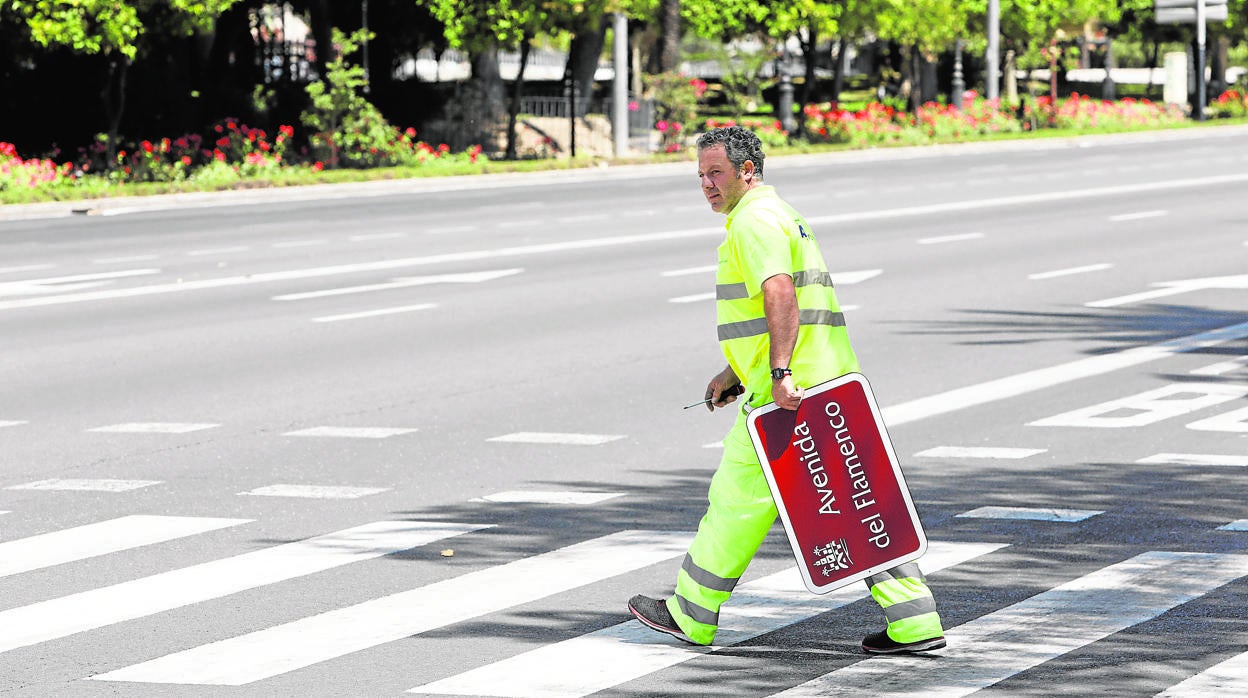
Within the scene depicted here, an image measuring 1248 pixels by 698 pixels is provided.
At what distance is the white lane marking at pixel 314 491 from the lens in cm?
899

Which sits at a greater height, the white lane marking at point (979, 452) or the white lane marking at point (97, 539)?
the white lane marking at point (97, 539)

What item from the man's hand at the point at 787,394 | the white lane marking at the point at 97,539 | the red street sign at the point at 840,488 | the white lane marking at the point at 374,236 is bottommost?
the white lane marking at the point at 97,539

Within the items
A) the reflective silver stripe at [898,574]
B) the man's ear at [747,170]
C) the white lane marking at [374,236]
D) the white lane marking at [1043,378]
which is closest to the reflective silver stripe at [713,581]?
the reflective silver stripe at [898,574]

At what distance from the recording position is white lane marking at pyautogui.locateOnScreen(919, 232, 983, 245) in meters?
21.6

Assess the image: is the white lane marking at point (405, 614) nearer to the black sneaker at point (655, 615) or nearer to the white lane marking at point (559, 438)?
the black sneaker at point (655, 615)

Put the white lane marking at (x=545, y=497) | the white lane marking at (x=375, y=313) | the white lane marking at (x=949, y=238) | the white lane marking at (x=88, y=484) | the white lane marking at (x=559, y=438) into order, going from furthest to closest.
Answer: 1. the white lane marking at (x=949, y=238)
2. the white lane marking at (x=375, y=313)
3. the white lane marking at (x=559, y=438)
4. the white lane marking at (x=88, y=484)
5. the white lane marking at (x=545, y=497)

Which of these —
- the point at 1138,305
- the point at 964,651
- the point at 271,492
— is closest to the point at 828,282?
the point at 964,651

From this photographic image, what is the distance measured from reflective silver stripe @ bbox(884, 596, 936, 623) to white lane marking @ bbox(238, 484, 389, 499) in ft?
11.4

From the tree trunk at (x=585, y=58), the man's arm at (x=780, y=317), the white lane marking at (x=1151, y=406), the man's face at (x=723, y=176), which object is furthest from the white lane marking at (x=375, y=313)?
the tree trunk at (x=585, y=58)

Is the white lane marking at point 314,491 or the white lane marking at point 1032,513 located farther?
the white lane marking at point 314,491

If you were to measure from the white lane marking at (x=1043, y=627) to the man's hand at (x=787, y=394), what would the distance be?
0.82m

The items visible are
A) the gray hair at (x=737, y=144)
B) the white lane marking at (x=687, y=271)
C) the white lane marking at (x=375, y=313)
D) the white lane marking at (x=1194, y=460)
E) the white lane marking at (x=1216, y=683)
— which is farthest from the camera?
the white lane marking at (x=687, y=271)

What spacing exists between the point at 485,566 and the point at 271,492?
73.6 inches

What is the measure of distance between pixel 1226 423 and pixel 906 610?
5.17 metres
